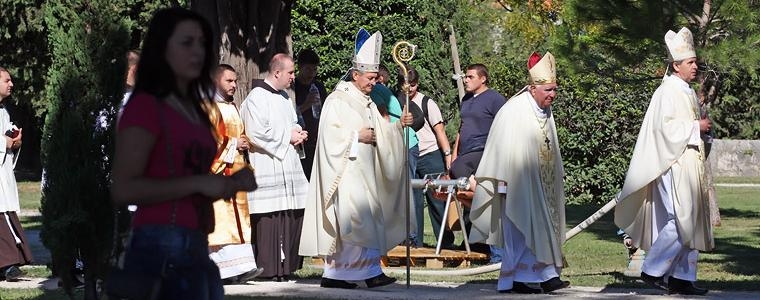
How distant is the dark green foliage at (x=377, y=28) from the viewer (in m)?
22.5

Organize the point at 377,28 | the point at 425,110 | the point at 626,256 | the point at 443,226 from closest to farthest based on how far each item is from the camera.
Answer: the point at 443,226 → the point at 626,256 → the point at 425,110 → the point at 377,28

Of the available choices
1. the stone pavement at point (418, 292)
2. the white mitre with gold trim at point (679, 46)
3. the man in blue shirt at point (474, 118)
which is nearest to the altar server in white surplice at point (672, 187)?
the white mitre with gold trim at point (679, 46)

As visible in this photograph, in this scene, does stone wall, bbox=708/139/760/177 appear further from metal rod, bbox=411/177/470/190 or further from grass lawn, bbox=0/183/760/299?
metal rod, bbox=411/177/470/190

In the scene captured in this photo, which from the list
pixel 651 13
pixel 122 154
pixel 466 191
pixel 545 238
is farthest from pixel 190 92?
pixel 651 13

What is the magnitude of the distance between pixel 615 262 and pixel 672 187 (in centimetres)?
293

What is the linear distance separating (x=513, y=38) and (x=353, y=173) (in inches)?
1243

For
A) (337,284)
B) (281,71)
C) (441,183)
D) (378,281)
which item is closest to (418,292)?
(378,281)

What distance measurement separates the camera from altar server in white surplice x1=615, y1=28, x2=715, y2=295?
35.2 feet

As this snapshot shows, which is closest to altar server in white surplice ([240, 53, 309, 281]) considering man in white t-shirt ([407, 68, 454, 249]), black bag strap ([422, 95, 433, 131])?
man in white t-shirt ([407, 68, 454, 249])

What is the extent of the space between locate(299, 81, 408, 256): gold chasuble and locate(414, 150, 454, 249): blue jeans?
11.1 feet

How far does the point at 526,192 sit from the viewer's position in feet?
36.3

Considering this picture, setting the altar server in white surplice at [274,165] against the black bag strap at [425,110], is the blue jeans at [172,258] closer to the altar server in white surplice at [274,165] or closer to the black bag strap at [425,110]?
the altar server in white surplice at [274,165]

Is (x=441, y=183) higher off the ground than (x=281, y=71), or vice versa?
(x=281, y=71)

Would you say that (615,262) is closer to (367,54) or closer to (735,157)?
(367,54)
